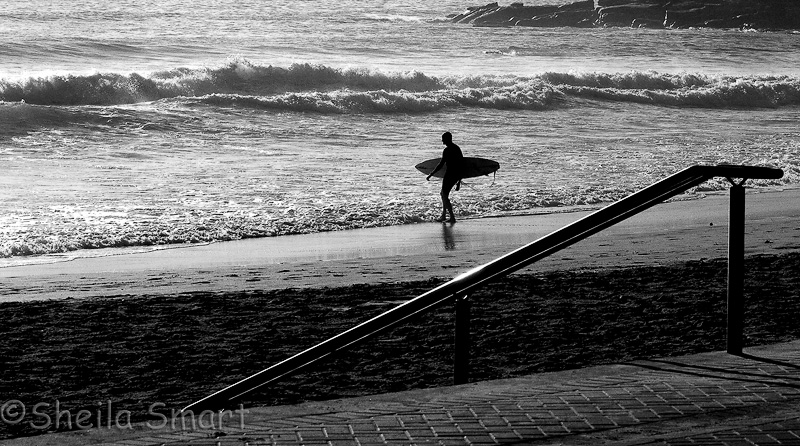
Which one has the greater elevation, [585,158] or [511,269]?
[511,269]

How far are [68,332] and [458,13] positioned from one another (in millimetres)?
94209

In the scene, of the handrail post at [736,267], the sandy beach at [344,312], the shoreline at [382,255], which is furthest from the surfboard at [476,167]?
the handrail post at [736,267]

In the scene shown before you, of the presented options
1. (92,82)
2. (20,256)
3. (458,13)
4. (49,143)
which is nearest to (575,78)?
(92,82)

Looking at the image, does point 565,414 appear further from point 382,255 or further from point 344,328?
point 382,255

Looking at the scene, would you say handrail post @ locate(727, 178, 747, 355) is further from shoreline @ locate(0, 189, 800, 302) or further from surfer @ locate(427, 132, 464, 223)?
surfer @ locate(427, 132, 464, 223)

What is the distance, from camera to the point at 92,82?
1454 inches

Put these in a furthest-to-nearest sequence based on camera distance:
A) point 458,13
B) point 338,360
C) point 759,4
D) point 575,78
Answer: point 759,4
point 458,13
point 575,78
point 338,360

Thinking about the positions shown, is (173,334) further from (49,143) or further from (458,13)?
(458,13)

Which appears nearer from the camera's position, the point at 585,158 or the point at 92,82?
the point at 585,158

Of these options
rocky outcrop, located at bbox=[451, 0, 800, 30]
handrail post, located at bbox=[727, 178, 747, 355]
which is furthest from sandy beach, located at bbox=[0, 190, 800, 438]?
rocky outcrop, located at bbox=[451, 0, 800, 30]

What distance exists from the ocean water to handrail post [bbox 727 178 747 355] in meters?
9.49

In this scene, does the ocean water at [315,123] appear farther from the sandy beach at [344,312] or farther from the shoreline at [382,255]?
the sandy beach at [344,312]

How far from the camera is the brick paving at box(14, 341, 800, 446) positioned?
14.4 ft

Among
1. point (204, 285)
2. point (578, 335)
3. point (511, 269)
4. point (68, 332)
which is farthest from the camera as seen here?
point (204, 285)
